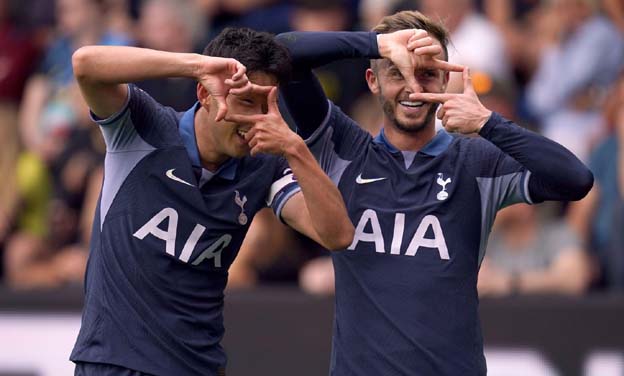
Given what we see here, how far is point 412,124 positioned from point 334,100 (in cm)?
424

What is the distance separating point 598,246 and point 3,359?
13.2 ft

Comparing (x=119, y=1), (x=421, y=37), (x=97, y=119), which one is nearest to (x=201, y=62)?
(x=97, y=119)

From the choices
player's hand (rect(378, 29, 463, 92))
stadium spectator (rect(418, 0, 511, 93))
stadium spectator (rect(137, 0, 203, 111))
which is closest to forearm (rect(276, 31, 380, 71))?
player's hand (rect(378, 29, 463, 92))

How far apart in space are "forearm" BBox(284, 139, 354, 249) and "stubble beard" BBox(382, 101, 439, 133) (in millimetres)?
500

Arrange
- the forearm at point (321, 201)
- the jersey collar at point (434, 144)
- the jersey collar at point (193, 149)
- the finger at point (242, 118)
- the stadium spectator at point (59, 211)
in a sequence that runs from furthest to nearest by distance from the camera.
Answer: the stadium spectator at point (59, 211) < the jersey collar at point (434, 144) < the jersey collar at point (193, 149) < the forearm at point (321, 201) < the finger at point (242, 118)

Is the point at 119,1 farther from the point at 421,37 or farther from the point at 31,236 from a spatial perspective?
the point at 421,37

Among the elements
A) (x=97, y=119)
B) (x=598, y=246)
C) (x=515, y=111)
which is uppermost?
(x=97, y=119)

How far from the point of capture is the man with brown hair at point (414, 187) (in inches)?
230

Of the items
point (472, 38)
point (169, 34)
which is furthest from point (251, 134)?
point (169, 34)

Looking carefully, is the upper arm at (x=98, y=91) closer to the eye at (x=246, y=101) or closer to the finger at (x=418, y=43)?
the eye at (x=246, y=101)

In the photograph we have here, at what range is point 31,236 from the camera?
10586 millimetres

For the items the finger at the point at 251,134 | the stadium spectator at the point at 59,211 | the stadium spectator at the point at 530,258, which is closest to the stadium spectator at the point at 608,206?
the stadium spectator at the point at 530,258

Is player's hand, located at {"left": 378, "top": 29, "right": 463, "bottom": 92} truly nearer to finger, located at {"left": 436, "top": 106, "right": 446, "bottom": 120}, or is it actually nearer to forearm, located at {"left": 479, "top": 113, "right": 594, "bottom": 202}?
finger, located at {"left": 436, "top": 106, "right": 446, "bottom": 120}

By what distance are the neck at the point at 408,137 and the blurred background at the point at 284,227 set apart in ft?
8.33
